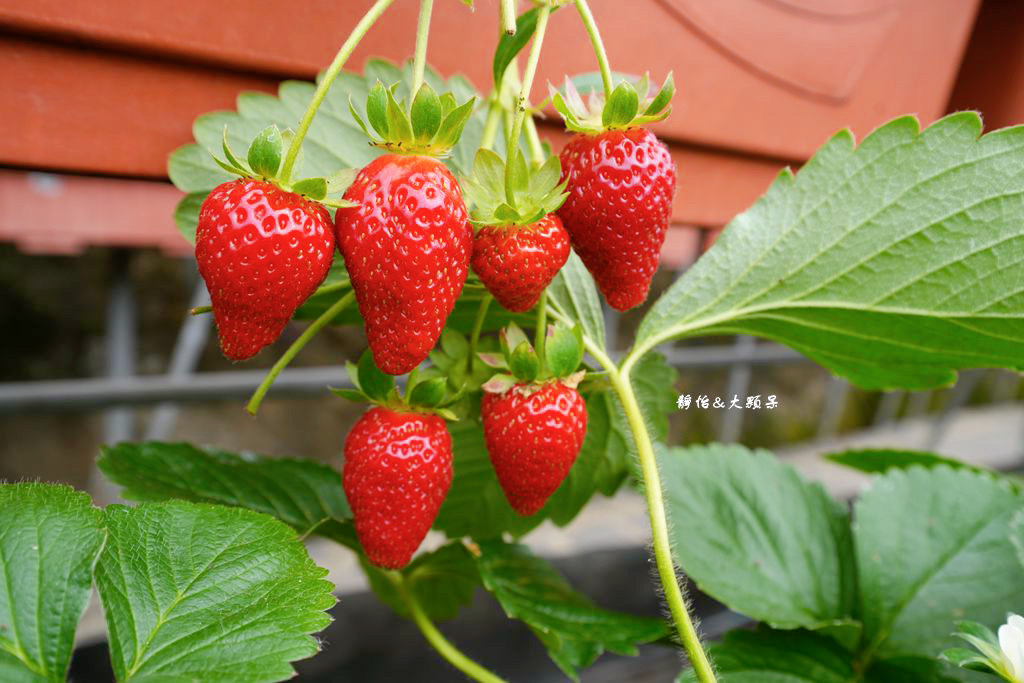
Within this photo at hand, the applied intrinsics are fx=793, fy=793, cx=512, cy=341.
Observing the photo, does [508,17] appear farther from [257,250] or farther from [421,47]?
[257,250]

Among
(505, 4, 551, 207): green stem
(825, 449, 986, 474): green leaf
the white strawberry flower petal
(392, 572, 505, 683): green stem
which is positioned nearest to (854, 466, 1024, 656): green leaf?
(825, 449, 986, 474): green leaf

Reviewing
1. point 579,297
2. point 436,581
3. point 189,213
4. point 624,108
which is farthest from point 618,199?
point 436,581

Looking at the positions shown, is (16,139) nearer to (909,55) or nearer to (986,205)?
(986,205)

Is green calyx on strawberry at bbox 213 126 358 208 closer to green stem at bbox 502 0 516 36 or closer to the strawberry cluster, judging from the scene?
the strawberry cluster

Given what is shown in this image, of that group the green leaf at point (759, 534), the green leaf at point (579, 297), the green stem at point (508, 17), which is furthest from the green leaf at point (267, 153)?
the green leaf at point (759, 534)

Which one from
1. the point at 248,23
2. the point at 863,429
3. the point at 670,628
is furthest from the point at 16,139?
the point at 863,429
